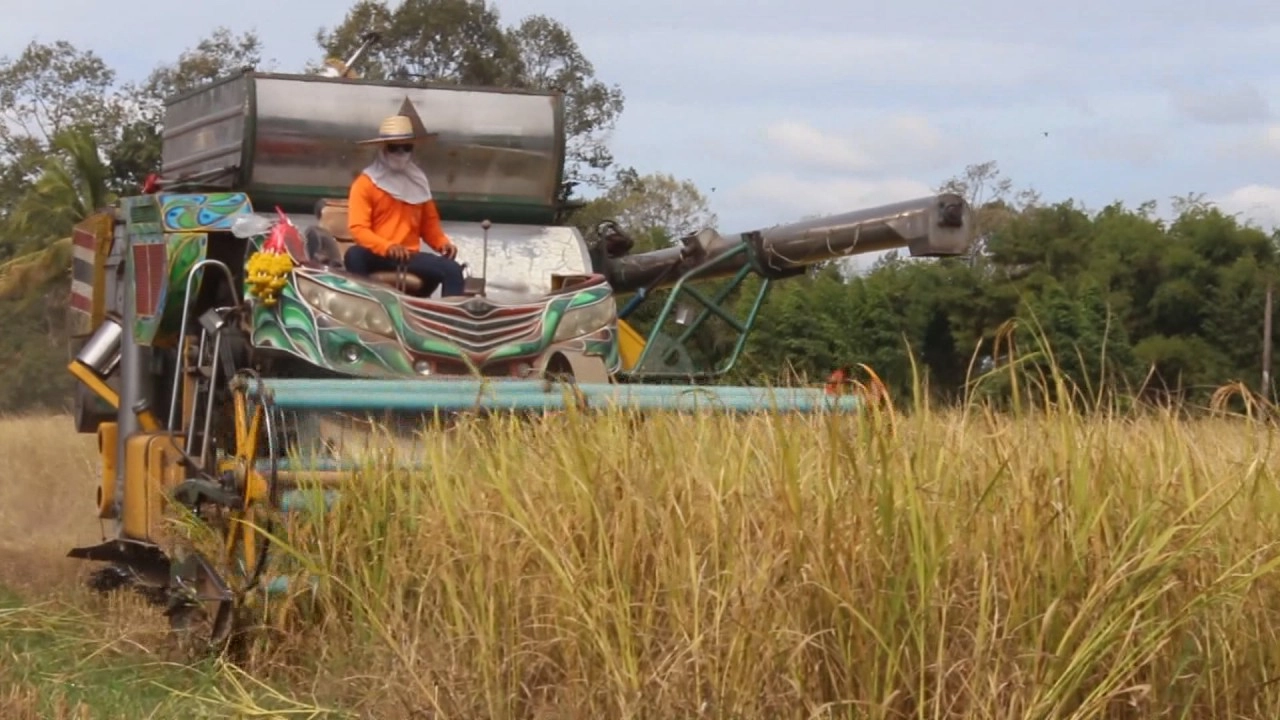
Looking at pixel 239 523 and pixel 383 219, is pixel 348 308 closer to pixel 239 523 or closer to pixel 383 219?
pixel 383 219

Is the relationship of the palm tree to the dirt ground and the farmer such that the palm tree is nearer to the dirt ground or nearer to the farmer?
the dirt ground

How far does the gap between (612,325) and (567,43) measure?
85.7 feet

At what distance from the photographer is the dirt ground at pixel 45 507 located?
37.6ft

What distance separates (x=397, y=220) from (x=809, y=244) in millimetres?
2202

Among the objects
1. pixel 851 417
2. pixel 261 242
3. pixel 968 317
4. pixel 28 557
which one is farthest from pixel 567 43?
pixel 851 417

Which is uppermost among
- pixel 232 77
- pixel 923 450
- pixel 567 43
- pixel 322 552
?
pixel 567 43

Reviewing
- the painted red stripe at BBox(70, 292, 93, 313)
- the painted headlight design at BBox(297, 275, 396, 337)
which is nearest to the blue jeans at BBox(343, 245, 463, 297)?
the painted headlight design at BBox(297, 275, 396, 337)

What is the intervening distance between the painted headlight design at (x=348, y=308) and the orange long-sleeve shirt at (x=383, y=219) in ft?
2.12

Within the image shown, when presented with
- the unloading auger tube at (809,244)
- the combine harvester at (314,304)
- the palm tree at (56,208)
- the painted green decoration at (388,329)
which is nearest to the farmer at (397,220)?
the combine harvester at (314,304)

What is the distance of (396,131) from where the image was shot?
9922 millimetres

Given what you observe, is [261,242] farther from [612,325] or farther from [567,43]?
[567,43]

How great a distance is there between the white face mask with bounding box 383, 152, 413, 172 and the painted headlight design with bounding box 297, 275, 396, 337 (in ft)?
3.78

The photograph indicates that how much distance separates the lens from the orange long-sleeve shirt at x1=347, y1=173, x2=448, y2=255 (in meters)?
9.70

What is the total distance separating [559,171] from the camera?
36.0 ft
